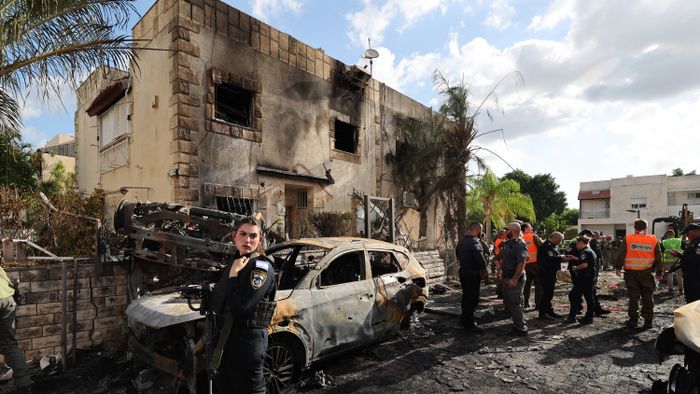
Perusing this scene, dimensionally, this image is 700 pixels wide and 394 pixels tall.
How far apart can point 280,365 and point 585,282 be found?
5.67 meters

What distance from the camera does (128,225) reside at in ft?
16.3

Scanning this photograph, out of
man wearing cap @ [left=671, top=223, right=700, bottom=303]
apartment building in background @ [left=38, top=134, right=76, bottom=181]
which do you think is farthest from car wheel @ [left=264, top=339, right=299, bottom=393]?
apartment building in background @ [left=38, top=134, right=76, bottom=181]

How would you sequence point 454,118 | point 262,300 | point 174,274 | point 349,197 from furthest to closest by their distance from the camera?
point 454,118 → point 349,197 → point 174,274 → point 262,300

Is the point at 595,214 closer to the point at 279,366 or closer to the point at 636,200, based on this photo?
the point at 636,200

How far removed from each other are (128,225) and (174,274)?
36.5 inches

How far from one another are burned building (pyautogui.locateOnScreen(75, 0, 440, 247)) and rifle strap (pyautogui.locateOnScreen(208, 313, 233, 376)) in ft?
20.7

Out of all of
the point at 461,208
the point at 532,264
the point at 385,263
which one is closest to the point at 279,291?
the point at 385,263

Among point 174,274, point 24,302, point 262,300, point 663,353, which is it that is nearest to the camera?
point 262,300

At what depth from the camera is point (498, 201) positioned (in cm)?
2145

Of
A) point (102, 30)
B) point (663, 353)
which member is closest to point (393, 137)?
point (102, 30)

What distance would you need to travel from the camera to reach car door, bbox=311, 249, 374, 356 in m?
Answer: 4.36

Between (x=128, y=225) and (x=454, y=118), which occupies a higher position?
(x=454, y=118)

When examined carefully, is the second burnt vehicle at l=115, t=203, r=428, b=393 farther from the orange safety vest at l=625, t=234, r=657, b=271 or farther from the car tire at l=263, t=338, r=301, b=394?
the orange safety vest at l=625, t=234, r=657, b=271

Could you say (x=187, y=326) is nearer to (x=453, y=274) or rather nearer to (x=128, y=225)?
(x=128, y=225)
